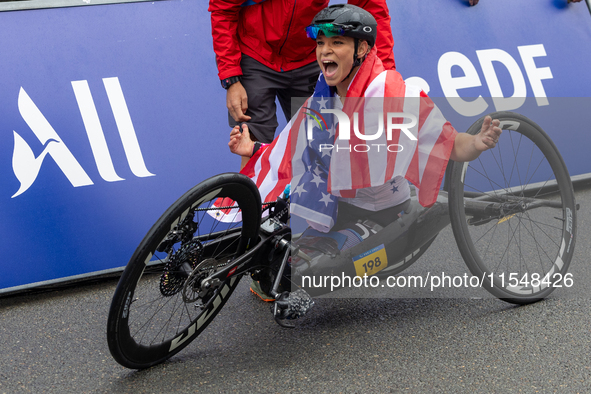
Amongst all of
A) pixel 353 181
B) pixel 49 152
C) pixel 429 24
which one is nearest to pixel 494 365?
pixel 353 181

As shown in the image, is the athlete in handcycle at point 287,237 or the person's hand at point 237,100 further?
the person's hand at point 237,100

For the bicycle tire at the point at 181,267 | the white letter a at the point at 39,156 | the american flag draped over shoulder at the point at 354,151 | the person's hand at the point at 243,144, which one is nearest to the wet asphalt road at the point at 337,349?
the bicycle tire at the point at 181,267

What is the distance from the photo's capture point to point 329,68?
84.8 inches

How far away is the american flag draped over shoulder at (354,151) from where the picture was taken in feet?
6.85

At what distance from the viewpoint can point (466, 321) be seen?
2.35 metres

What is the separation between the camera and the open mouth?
2.14m

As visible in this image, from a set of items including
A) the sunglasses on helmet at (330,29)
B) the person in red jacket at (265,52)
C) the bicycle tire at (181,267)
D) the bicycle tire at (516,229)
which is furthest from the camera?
the person in red jacket at (265,52)

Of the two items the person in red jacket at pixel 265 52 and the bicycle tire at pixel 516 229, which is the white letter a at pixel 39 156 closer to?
the person in red jacket at pixel 265 52

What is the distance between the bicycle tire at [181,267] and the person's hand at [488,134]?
83 cm

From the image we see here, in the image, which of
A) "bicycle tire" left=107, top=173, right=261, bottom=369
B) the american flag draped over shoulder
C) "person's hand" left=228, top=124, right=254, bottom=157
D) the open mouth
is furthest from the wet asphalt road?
the open mouth

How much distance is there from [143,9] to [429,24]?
1.94 metres

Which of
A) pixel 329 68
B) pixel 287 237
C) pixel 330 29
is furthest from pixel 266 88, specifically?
pixel 287 237

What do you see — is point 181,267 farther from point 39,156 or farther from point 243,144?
point 39,156

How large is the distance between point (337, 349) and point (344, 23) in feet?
4.09
